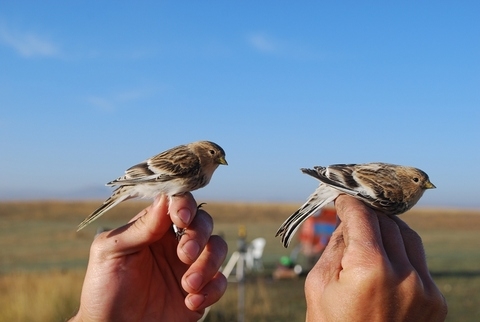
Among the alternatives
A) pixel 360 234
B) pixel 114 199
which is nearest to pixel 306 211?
pixel 360 234

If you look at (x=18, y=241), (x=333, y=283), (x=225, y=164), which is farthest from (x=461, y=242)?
(x=333, y=283)

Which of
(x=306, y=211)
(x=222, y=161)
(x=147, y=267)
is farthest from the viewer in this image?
(x=222, y=161)

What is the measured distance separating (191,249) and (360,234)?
127 centimetres

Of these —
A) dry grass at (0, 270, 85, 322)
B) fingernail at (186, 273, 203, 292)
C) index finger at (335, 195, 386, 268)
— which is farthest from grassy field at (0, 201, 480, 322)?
index finger at (335, 195, 386, 268)

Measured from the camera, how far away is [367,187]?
160 inches

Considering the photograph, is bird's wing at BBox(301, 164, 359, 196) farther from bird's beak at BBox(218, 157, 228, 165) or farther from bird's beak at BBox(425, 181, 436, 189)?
bird's beak at BBox(218, 157, 228, 165)

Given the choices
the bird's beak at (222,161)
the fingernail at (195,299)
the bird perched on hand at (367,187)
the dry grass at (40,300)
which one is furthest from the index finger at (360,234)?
the dry grass at (40,300)

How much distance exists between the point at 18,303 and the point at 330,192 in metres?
8.04

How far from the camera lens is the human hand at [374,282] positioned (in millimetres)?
2426

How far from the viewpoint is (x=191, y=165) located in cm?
479

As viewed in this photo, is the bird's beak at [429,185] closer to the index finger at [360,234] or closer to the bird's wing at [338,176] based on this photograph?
the bird's wing at [338,176]

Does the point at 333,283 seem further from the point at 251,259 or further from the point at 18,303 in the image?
the point at 251,259

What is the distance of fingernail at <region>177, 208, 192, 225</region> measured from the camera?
361 centimetres

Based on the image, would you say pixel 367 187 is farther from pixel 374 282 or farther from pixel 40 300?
pixel 40 300
